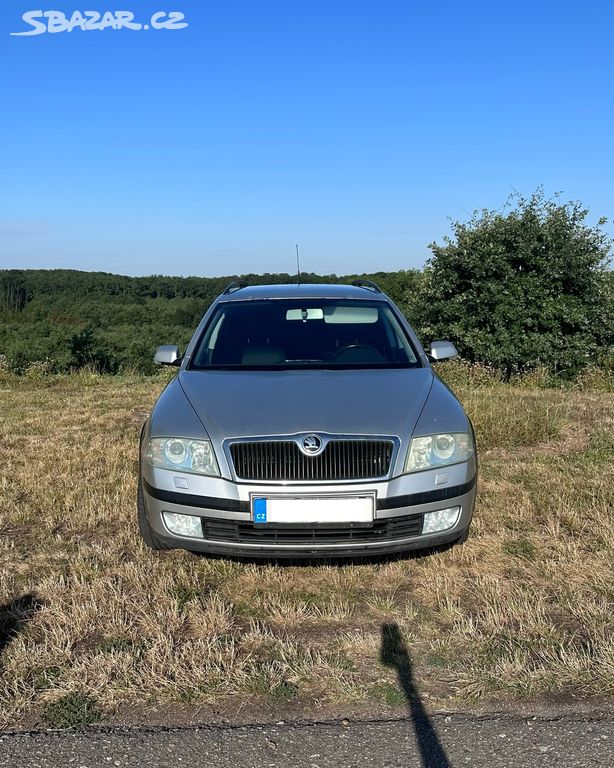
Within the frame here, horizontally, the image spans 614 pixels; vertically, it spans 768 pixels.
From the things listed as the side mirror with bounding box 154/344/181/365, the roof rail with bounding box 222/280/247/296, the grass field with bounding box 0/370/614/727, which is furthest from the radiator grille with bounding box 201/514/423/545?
the roof rail with bounding box 222/280/247/296

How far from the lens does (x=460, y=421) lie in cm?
353

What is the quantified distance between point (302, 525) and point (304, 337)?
181cm

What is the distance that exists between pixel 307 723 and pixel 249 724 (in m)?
0.21

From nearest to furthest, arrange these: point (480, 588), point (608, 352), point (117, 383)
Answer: point (480, 588) < point (117, 383) < point (608, 352)

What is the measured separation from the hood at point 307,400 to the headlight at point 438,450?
0.10 metres

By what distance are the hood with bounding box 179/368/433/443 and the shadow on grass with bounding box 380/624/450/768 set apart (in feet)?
3.12

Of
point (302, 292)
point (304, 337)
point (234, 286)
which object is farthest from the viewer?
point (234, 286)

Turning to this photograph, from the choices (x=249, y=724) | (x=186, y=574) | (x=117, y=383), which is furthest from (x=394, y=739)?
(x=117, y=383)

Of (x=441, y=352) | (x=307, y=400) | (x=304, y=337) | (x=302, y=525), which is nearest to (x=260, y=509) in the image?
(x=302, y=525)

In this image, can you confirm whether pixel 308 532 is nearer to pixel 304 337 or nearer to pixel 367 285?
pixel 304 337

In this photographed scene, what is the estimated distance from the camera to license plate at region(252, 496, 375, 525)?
311 centimetres

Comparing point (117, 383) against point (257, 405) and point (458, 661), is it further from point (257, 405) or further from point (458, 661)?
Result: point (458, 661)

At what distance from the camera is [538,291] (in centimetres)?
1593

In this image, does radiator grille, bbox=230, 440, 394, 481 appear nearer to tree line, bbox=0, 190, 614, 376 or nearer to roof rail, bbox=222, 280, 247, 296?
roof rail, bbox=222, 280, 247, 296
